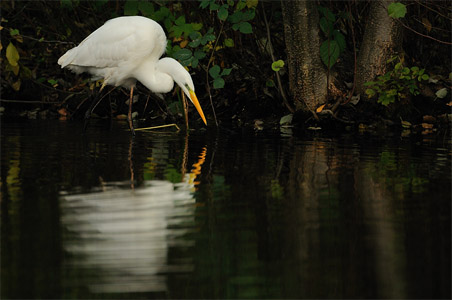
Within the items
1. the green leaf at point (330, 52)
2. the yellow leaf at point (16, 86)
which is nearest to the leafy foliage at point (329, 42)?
the green leaf at point (330, 52)

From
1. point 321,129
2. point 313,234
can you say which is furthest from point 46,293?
point 321,129

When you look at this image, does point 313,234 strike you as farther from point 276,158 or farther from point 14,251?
point 276,158

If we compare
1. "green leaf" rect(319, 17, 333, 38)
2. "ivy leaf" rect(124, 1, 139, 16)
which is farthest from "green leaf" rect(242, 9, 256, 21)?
"ivy leaf" rect(124, 1, 139, 16)

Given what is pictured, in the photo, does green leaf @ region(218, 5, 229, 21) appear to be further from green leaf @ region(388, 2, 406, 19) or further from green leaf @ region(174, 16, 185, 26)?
green leaf @ region(388, 2, 406, 19)

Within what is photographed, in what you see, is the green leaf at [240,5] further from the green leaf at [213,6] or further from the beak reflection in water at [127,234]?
the beak reflection in water at [127,234]

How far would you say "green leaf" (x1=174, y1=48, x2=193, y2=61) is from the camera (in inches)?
426

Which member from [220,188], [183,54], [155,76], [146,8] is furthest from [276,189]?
[146,8]

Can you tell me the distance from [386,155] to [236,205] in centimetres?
277

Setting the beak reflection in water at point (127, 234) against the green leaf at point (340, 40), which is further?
the green leaf at point (340, 40)

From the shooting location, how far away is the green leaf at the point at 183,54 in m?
10.8

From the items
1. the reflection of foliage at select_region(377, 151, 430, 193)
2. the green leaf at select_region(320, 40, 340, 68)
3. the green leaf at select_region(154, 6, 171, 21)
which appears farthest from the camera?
the green leaf at select_region(154, 6, 171, 21)

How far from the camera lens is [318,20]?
34.0ft

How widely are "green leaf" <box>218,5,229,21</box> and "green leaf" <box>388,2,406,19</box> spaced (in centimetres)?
194

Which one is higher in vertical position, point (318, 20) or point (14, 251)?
point (318, 20)
